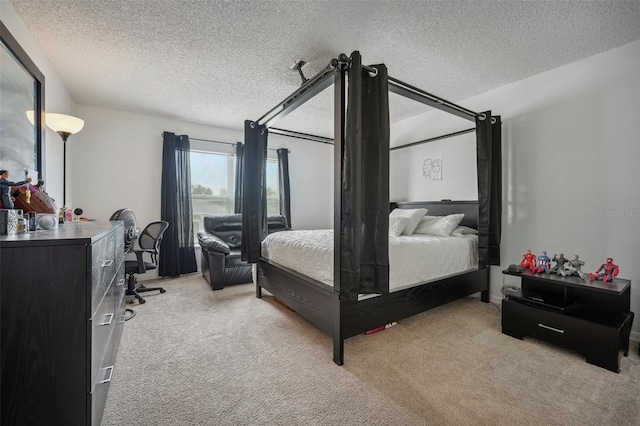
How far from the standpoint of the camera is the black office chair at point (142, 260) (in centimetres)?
309

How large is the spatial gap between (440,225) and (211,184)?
390cm

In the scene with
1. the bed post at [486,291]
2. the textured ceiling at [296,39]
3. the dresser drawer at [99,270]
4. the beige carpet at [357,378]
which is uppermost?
the textured ceiling at [296,39]

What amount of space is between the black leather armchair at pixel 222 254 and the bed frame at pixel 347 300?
2.10ft

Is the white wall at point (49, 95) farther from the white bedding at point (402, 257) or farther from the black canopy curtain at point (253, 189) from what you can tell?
the white bedding at point (402, 257)

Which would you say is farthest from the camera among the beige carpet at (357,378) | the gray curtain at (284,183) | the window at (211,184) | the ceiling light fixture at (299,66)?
the gray curtain at (284,183)

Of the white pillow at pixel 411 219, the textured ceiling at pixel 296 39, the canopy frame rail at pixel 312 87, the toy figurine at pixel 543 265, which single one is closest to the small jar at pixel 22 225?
the textured ceiling at pixel 296 39

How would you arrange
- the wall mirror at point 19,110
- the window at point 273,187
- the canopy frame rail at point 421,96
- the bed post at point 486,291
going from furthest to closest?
the window at point 273,187
the bed post at point 486,291
the canopy frame rail at point 421,96
the wall mirror at point 19,110

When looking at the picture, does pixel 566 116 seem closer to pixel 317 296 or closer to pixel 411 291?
pixel 411 291

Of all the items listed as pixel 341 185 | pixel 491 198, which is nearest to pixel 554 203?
pixel 491 198

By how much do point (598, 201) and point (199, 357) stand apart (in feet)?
12.4

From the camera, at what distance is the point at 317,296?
7.18 ft

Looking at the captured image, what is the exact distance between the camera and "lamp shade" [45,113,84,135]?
8.19 ft

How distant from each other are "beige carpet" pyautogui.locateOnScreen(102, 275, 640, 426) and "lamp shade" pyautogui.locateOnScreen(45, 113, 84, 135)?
2046mm

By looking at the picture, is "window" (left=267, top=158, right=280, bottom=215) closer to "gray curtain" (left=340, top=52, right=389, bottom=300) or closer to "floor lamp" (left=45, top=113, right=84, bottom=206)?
"floor lamp" (left=45, top=113, right=84, bottom=206)
